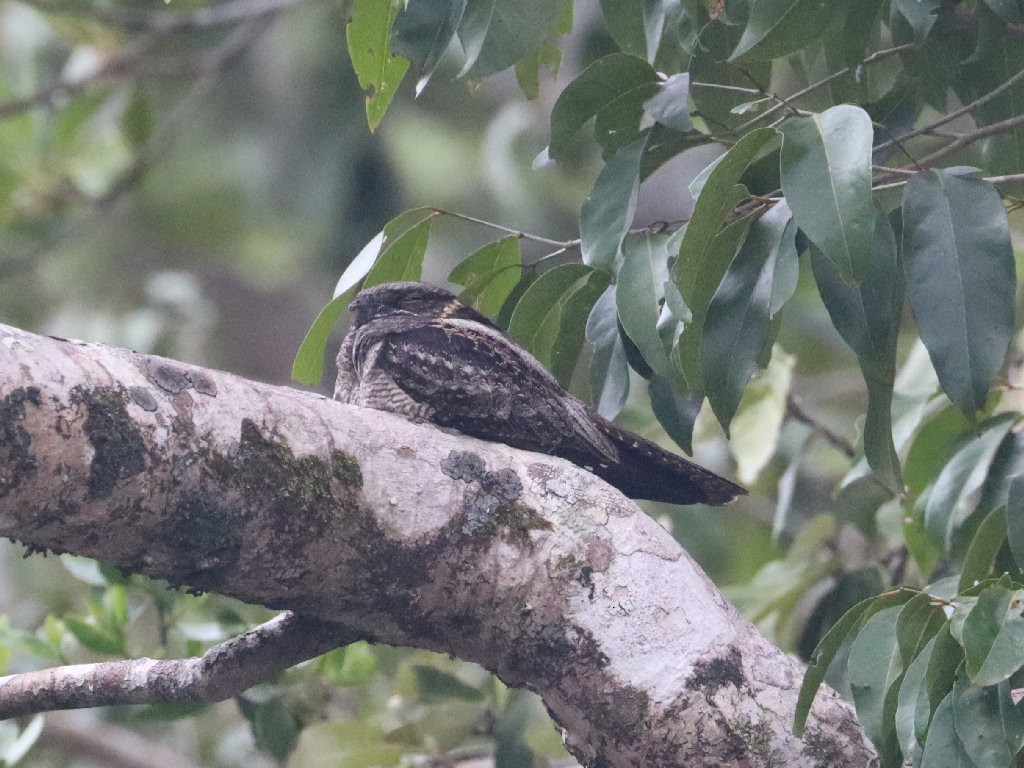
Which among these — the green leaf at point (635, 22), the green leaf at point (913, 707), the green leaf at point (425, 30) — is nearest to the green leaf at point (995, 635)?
the green leaf at point (913, 707)

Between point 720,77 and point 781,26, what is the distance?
41cm

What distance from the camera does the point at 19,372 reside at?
134 cm

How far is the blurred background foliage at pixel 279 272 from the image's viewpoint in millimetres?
2949

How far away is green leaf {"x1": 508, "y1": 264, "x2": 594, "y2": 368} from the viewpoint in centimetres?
217

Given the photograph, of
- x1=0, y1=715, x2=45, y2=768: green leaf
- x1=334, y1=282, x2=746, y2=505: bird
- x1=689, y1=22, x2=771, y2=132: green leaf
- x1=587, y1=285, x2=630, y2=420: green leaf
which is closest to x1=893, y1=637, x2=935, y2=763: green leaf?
x1=334, y1=282, x2=746, y2=505: bird

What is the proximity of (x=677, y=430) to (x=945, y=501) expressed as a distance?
0.65 m

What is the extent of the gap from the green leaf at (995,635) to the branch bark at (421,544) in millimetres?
365

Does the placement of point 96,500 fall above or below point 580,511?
above

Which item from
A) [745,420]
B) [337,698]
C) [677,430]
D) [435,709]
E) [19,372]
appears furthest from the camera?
[337,698]

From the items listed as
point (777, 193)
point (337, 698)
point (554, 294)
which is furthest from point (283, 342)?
point (777, 193)

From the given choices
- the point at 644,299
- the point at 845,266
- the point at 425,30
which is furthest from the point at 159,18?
the point at 845,266

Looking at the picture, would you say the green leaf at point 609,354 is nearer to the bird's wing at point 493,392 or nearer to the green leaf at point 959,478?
the bird's wing at point 493,392

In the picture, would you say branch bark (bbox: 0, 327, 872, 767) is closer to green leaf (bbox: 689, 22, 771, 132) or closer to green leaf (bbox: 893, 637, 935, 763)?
green leaf (bbox: 893, 637, 935, 763)

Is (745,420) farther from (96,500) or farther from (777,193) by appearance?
(96,500)
